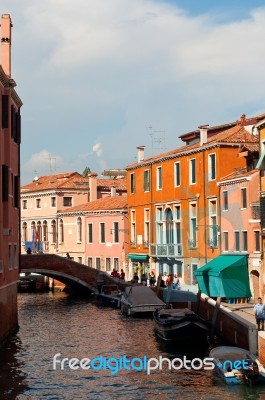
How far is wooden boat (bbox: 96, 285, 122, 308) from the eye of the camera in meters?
43.8

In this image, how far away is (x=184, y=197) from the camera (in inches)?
1748

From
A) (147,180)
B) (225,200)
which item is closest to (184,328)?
(225,200)

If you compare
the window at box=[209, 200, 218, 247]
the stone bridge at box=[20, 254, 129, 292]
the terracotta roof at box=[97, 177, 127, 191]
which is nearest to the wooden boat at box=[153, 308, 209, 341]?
the window at box=[209, 200, 218, 247]

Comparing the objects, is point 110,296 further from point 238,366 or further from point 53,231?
point 238,366

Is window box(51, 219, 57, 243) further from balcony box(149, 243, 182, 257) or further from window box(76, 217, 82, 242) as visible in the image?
balcony box(149, 243, 182, 257)

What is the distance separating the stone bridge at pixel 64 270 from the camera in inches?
1895

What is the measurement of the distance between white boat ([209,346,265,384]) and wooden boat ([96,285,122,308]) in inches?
842

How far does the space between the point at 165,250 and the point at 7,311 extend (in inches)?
758

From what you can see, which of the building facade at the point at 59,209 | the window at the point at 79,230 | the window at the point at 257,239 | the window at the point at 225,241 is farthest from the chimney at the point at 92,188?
the window at the point at 257,239

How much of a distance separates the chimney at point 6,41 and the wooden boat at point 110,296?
16.8m

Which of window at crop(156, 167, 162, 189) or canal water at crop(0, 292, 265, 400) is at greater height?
window at crop(156, 167, 162, 189)

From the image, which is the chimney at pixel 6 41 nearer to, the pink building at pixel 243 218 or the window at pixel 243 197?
the pink building at pixel 243 218

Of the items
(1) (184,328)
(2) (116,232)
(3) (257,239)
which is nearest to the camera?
(1) (184,328)

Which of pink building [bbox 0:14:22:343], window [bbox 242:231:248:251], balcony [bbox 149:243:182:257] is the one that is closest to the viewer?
pink building [bbox 0:14:22:343]
